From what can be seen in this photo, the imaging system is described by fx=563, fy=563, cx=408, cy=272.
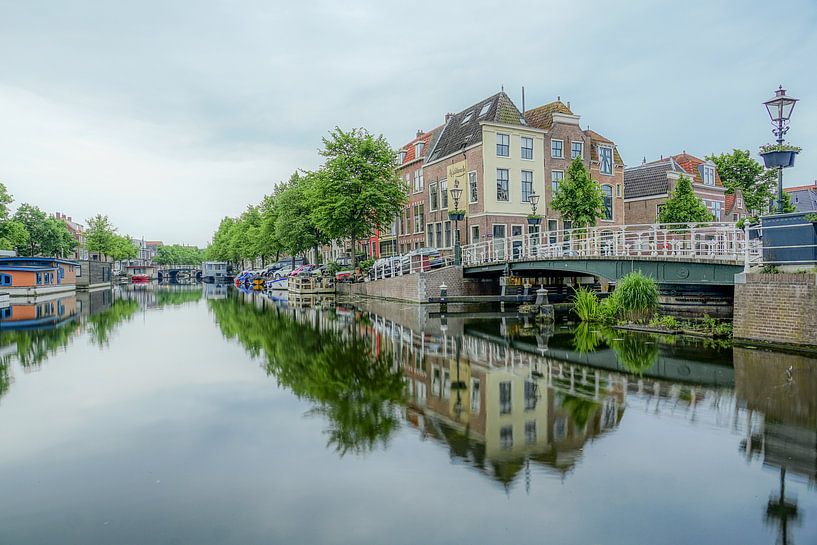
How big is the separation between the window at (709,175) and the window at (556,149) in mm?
19879

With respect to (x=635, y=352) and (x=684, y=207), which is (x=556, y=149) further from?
(x=635, y=352)

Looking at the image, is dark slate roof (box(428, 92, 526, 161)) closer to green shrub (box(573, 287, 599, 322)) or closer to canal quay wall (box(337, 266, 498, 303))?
canal quay wall (box(337, 266, 498, 303))

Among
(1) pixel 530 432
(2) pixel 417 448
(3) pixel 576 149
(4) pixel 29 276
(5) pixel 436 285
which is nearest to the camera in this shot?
(2) pixel 417 448

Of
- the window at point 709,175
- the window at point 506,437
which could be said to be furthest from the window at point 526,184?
the window at point 506,437

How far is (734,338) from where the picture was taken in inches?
572

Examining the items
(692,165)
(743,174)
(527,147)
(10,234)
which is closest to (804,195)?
(743,174)

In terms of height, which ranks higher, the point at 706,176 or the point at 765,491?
the point at 706,176

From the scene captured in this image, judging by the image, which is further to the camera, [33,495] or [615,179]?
[615,179]

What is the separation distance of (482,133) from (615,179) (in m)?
12.5

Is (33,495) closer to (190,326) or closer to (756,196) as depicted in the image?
(190,326)

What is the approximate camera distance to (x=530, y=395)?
973cm

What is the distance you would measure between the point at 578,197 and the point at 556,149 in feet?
29.5

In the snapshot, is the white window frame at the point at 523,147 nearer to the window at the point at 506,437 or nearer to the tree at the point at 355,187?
the tree at the point at 355,187

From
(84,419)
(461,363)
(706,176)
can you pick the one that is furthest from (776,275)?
(706,176)
